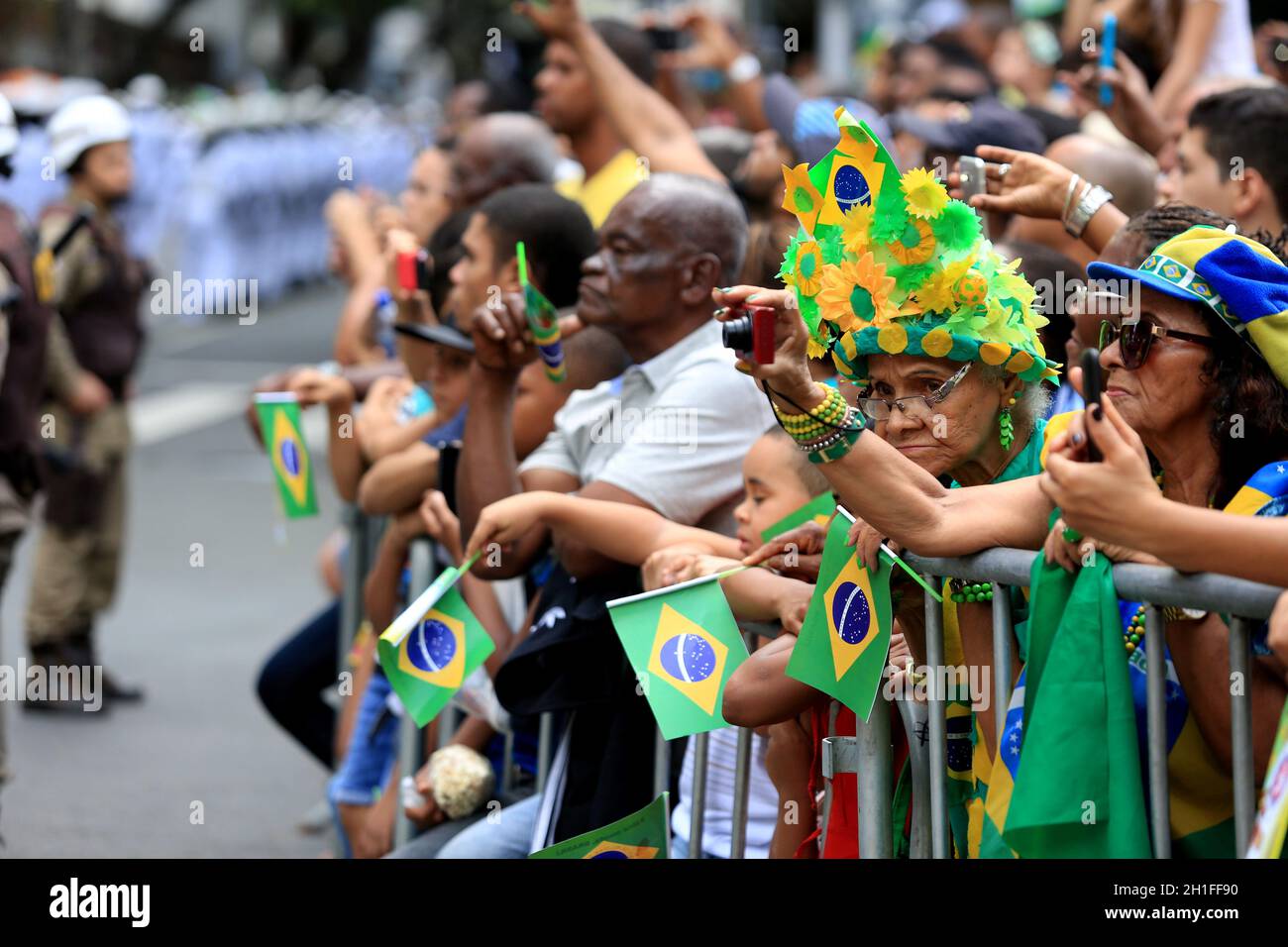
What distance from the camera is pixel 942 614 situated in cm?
326

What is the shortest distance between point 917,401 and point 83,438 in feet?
19.7

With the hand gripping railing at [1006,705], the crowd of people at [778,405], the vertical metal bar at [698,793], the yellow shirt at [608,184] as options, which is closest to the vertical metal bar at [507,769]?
the crowd of people at [778,405]

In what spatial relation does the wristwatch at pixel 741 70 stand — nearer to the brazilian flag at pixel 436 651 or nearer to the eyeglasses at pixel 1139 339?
the brazilian flag at pixel 436 651

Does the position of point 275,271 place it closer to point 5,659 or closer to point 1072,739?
point 5,659

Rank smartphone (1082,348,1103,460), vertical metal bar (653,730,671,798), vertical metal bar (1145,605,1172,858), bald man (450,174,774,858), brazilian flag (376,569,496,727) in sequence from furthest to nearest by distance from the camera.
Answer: bald man (450,174,774,858), vertical metal bar (653,730,671,798), brazilian flag (376,569,496,727), vertical metal bar (1145,605,1172,858), smartphone (1082,348,1103,460)

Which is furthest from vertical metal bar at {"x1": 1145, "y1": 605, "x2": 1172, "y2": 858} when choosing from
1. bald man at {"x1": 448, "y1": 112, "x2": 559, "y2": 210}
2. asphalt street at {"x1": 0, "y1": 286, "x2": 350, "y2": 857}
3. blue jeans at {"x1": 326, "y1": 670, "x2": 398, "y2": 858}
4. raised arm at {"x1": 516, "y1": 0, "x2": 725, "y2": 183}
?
bald man at {"x1": 448, "y1": 112, "x2": 559, "y2": 210}

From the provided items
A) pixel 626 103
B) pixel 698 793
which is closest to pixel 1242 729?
pixel 698 793

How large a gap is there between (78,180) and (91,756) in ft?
9.63

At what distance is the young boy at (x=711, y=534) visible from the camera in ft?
13.0

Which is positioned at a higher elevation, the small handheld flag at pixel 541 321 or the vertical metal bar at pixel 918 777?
the small handheld flag at pixel 541 321

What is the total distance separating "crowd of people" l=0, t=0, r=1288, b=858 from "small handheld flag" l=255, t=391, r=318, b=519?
22 cm

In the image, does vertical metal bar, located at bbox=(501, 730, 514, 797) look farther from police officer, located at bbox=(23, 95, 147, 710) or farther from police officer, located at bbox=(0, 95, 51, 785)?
police officer, located at bbox=(23, 95, 147, 710)

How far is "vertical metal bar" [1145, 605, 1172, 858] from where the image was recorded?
110 inches
